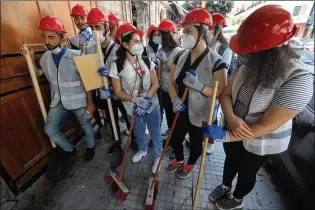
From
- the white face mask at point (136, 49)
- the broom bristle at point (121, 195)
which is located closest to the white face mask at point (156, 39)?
the white face mask at point (136, 49)

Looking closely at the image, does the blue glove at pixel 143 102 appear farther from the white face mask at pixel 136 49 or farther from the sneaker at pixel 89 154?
the sneaker at pixel 89 154

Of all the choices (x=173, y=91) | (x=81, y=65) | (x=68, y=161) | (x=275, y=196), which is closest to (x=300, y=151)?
(x=275, y=196)

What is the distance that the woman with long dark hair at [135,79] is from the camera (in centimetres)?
222

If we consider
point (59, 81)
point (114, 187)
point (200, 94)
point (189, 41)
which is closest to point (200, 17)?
point (189, 41)

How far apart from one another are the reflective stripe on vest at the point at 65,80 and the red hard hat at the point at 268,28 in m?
2.30

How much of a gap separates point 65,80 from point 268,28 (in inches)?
97.8

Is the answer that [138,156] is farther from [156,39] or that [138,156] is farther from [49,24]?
[49,24]

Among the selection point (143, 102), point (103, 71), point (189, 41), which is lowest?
point (143, 102)

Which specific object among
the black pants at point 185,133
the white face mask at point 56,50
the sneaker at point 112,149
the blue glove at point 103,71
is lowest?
the sneaker at point 112,149

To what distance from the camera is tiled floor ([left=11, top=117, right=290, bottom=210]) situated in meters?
2.25

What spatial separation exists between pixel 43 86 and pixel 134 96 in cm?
162

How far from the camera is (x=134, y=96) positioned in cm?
233

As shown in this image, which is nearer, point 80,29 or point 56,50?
point 56,50

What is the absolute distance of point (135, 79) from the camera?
2361 millimetres
